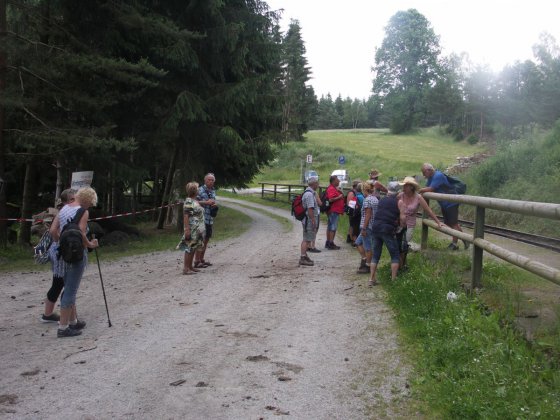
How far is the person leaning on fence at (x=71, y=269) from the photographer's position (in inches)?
235

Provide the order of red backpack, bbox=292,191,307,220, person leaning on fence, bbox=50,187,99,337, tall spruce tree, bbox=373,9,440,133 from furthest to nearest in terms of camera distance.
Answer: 1. tall spruce tree, bbox=373,9,440,133
2. red backpack, bbox=292,191,307,220
3. person leaning on fence, bbox=50,187,99,337

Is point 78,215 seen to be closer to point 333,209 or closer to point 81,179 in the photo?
point 81,179

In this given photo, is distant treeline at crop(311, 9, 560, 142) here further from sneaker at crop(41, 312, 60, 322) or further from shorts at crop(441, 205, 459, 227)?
sneaker at crop(41, 312, 60, 322)

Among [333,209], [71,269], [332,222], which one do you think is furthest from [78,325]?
[333,209]

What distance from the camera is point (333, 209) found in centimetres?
1382

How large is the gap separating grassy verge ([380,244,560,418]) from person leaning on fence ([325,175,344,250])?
21.7 feet

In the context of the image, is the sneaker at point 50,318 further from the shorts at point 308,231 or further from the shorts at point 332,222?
the shorts at point 332,222

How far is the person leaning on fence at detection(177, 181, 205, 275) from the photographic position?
9.71m

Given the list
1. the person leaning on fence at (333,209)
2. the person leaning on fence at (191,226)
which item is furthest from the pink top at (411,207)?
the person leaning on fence at (333,209)

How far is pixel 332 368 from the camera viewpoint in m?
4.79

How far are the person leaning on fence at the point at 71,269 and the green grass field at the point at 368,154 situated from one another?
1529 inches

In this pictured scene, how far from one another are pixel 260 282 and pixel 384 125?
110024 mm

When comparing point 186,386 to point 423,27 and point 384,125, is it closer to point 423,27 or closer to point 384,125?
point 423,27

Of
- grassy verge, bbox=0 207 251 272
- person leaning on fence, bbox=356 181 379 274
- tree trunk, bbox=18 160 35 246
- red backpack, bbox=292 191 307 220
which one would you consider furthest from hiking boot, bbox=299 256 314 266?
tree trunk, bbox=18 160 35 246
